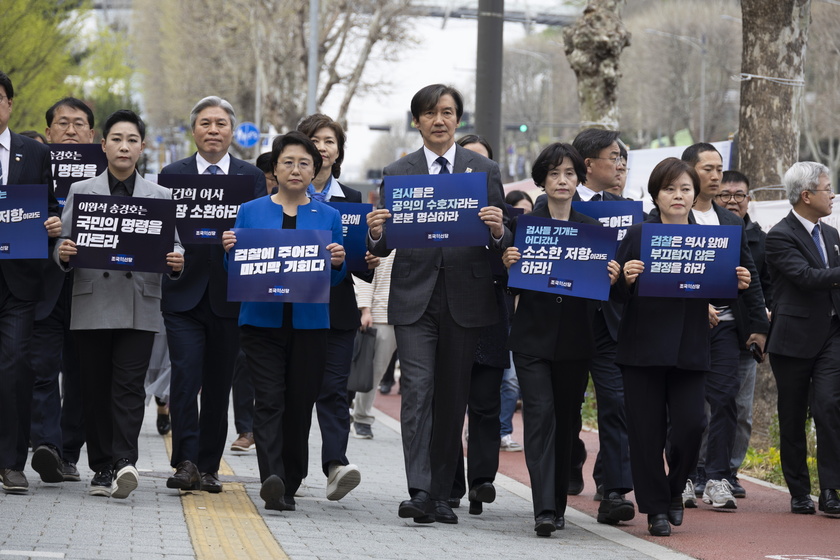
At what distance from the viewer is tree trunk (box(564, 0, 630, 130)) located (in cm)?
1686

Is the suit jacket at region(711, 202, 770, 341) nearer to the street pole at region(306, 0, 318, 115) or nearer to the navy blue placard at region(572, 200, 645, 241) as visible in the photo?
the navy blue placard at region(572, 200, 645, 241)

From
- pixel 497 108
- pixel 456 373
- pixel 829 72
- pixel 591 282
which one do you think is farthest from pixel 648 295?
pixel 829 72

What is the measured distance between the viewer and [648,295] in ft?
25.5

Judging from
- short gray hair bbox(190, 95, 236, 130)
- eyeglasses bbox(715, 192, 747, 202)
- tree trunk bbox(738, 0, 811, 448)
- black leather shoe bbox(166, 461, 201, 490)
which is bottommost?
black leather shoe bbox(166, 461, 201, 490)

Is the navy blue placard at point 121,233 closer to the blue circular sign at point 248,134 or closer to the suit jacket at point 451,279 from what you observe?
the suit jacket at point 451,279

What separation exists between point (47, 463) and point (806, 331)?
4811 millimetres

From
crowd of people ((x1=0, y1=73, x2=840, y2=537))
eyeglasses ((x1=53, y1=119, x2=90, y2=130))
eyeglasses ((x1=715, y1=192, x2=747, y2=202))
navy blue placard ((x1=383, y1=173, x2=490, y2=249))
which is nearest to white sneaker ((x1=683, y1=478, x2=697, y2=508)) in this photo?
crowd of people ((x1=0, y1=73, x2=840, y2=537))

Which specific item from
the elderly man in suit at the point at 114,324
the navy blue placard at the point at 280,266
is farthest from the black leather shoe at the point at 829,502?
the elderly man in suit at the point at 114,324

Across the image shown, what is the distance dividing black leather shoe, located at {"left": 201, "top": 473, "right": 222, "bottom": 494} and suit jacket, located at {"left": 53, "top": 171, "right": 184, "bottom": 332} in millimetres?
1028

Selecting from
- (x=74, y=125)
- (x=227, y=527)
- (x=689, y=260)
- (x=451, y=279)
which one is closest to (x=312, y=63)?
(x=74, y=125)

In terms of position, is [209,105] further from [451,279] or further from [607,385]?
[607,385]

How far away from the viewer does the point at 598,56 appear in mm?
17062

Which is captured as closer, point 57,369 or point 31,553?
point 31,553

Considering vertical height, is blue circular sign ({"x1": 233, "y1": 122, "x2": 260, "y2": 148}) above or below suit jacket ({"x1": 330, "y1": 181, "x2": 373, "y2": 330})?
above
